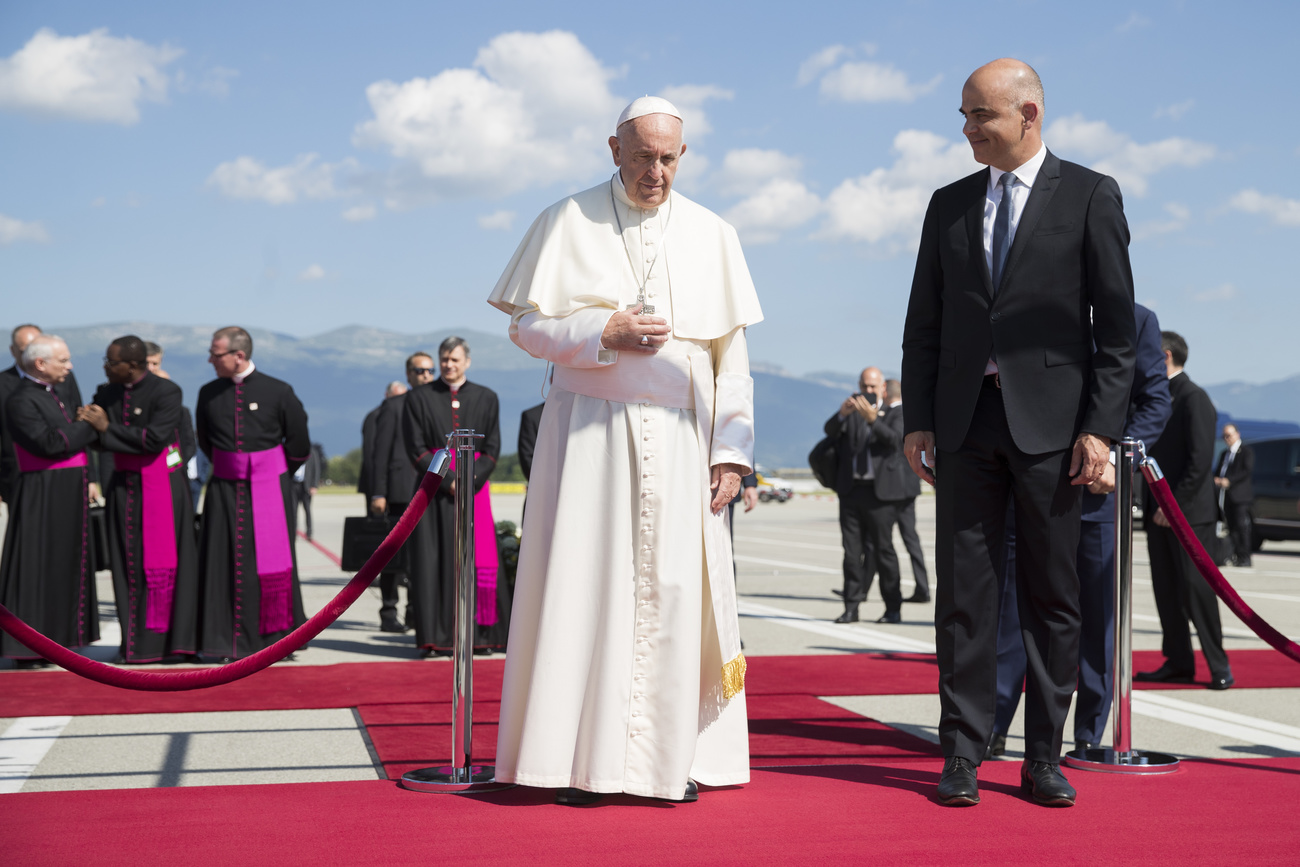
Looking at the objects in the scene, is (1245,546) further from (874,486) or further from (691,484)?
(691,484)

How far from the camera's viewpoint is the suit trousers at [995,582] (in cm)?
390

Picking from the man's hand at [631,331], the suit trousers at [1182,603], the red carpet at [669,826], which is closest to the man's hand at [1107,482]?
the red carpet at [669,826]

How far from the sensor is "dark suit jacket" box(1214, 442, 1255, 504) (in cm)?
1591

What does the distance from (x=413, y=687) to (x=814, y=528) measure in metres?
20.6

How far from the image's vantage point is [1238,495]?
16000mm

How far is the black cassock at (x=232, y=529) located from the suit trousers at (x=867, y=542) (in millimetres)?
4360

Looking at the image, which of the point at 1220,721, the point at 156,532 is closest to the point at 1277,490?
the point at 1220,721

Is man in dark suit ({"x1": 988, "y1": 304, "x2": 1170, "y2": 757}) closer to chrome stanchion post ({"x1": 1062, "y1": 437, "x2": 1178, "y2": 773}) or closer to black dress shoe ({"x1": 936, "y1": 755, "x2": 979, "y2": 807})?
chrome stanchion post ({"x1": 1062, "y1": 437, "x2": 1178, "y2": 773})

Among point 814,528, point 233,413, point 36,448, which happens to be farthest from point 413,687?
point 814,528

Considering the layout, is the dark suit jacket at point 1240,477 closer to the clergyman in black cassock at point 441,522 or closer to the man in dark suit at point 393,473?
the man in dark suit at point 393,473

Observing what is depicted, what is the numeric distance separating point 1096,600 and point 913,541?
19.2ft

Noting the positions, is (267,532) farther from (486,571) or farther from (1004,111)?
(1004,111)

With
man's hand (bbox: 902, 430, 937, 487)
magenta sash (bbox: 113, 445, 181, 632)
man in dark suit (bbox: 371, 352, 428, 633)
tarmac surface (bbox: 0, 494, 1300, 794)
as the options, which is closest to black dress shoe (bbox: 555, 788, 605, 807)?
tarmac surface (bbox: 0, 494, 1300, 794)

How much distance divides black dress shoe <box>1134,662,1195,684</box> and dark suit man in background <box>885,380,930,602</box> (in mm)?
3208
